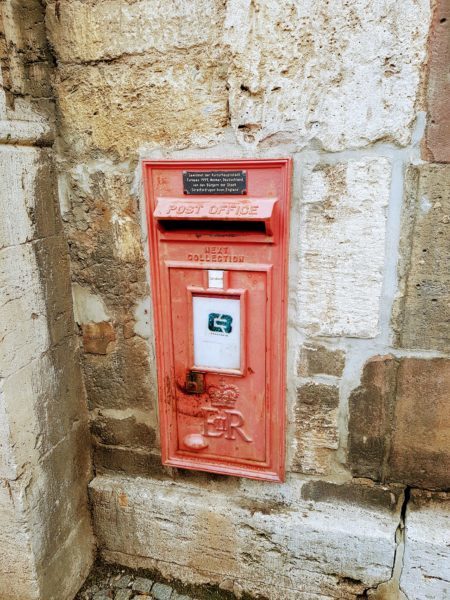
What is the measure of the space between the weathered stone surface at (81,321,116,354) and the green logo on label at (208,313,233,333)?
470 mm

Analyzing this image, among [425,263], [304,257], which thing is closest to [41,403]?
[304,257]

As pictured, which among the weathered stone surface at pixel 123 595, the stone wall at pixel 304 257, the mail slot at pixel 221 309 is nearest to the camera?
the stone wall at pixel 304 257

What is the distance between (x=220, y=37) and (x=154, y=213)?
2.01 ft

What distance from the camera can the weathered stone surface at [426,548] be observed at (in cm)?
169

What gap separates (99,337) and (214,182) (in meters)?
0.83

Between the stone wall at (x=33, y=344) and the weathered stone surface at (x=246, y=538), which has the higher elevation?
the stone wall at (x=33, y=344)

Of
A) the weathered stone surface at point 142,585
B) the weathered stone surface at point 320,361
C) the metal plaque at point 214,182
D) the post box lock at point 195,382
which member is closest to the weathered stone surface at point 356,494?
the weathered stone surface at point 320,361

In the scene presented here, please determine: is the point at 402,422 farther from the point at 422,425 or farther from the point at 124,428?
the point at 124,428

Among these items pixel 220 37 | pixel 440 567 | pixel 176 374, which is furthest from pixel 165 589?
pixel 220 37

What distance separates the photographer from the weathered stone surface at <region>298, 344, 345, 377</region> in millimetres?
1678

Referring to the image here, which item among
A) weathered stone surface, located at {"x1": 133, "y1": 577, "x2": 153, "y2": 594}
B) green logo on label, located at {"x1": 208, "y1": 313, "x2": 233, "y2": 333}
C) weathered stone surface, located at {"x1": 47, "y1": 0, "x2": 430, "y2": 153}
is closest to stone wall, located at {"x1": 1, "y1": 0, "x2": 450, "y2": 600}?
weathered stone surface, located at {"x1": 47, "y1": 0, "x2": 430, "y2": 153}

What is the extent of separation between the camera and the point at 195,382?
69.8 inches

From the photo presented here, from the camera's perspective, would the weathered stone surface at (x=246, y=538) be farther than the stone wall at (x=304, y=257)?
Yes

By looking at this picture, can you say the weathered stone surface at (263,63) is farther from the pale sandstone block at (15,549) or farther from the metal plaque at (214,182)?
the pale sandstone block at (15,549)
